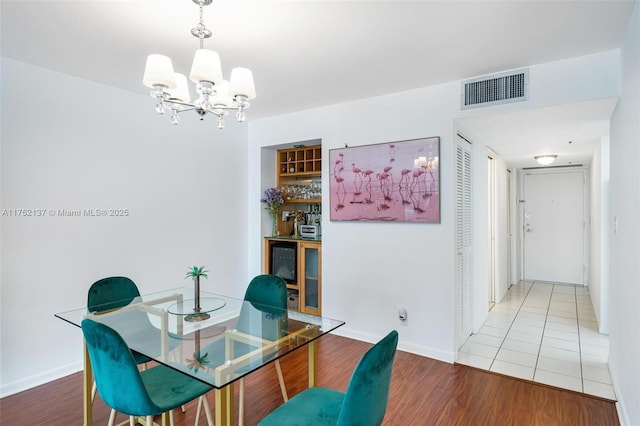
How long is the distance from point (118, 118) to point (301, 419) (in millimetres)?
3030

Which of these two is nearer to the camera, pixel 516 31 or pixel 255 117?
pixel 516 31

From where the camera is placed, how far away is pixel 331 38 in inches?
Result: 90.8

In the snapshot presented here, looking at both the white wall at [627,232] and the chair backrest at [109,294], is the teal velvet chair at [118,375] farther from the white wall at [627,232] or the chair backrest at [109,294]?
the white wall at [627,232]

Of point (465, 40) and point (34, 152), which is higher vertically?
point (465, 40)

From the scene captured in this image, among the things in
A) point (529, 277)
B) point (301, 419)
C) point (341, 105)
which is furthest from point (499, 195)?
A: point (301, 419)

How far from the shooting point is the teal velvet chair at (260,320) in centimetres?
175

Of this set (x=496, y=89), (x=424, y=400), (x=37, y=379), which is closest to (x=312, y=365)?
(x=424, y=400)

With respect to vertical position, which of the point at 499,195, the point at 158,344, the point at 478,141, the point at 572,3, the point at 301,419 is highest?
the point at 572,3

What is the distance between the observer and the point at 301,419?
5.08 ft

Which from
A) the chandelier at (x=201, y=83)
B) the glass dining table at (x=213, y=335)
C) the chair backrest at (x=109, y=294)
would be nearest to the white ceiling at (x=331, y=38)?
the chandelier at (x=201, y=83)

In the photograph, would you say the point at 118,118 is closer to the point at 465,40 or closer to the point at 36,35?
the point at 36,35

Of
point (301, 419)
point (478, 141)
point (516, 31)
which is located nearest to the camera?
point (301, 419)

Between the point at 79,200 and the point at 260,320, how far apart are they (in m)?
1.99

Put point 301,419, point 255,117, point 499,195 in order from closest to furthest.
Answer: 1. point 301,419
2. point 255,117
3. point 499,195
